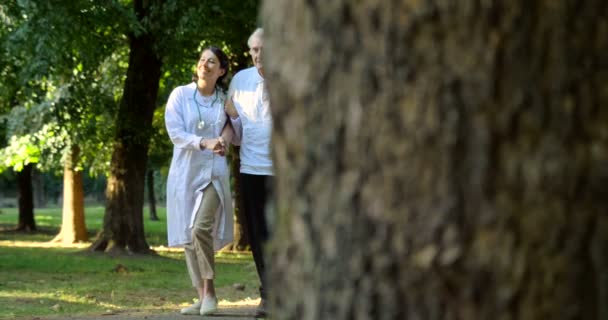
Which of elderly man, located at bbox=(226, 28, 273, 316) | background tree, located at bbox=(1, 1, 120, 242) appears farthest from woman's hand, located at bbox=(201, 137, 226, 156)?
background tree, located at bbox=(1, 1, 120, 242)

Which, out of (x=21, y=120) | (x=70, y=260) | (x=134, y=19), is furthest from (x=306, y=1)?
(x=21, y=120)

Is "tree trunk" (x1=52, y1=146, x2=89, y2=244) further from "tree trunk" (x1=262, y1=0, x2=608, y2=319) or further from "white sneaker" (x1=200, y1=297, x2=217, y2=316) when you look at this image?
"tree trunk" (x1=262, y1=0, x2=608, y2=319)

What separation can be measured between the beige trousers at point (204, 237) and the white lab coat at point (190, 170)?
5 centimetres

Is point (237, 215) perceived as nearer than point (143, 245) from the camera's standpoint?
No

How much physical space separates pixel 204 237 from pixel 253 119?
4.57 feet

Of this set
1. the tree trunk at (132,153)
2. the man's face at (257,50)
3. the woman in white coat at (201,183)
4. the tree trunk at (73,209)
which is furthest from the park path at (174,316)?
the tree trunk at (73,209)

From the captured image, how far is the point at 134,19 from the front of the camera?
854 inches

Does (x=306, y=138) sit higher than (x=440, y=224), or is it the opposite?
(x=306, y=138)

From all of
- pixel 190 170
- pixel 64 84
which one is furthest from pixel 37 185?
pixel 190 170

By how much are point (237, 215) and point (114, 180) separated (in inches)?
230

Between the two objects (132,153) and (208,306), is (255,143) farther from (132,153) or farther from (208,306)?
(132,153)

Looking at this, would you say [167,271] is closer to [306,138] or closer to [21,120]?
[21,120]

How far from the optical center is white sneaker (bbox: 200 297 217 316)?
10.8m

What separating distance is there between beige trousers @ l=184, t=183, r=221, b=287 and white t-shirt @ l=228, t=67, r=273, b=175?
95 cm
